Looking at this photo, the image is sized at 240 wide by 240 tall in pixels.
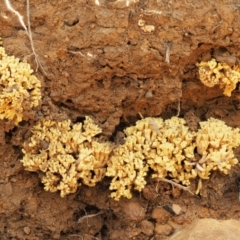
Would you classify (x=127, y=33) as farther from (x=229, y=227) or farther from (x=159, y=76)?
(x=229, y=227)

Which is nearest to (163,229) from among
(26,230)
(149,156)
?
(149,156)

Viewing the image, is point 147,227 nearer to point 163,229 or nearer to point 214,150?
point 163,229

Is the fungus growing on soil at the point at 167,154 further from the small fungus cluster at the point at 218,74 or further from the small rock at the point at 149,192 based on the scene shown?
the small fungus cluster at the point at 218,74

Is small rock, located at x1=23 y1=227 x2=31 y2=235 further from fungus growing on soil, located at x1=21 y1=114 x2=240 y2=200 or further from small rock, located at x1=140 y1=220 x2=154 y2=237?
small rock, located at x1=140 y1=220 x2=154 y2=237

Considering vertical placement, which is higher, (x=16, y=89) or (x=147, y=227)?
(x=16, y=89)

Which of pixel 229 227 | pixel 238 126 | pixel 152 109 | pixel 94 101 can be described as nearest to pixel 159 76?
pixel 152 109

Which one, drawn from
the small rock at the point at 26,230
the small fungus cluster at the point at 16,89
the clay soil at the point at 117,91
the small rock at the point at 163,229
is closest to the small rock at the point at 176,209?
the clay soil at the point at 117,91

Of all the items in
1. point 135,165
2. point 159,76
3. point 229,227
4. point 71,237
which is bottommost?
point 71,237

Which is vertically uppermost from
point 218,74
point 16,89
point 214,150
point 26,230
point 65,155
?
point 218,74
